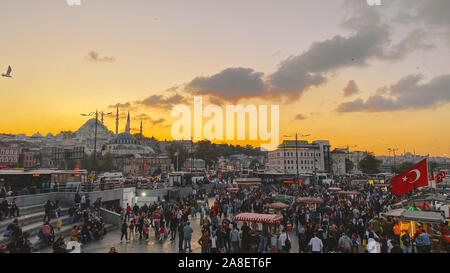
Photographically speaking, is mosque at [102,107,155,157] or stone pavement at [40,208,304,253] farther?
mosque at [102,107,155,157]

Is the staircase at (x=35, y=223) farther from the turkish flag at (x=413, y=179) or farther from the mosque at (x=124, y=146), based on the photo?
the mosque at (x=124, y=146)

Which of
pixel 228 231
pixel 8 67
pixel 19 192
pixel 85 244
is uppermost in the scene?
pixel 8 67

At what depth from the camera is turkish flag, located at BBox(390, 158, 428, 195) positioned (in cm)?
1370

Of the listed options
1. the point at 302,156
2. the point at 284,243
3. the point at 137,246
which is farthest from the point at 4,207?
the point at 302,156

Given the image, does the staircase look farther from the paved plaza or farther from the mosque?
the mosque

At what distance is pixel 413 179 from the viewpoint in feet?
45.8

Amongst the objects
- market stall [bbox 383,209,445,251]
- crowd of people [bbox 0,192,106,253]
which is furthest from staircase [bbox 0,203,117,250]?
market stall [bbox 383,209,445,251]

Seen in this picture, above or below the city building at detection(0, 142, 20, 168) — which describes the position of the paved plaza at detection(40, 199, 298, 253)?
below

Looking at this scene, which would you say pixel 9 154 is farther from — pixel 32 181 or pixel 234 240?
pixel 234 240

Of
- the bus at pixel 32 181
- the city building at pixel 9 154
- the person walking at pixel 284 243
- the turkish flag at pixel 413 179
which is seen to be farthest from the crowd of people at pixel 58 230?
Result: the city building at pixel 9 154
